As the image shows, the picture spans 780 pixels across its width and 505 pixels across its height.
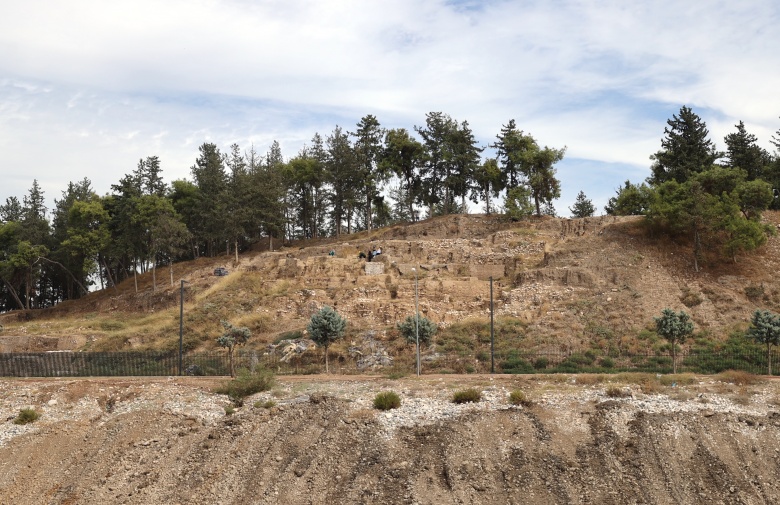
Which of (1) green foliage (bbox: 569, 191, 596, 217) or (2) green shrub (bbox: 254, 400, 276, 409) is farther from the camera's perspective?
(1) green foliage (bbox: 569, 191, 596, 217)

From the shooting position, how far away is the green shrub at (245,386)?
28.2 metres

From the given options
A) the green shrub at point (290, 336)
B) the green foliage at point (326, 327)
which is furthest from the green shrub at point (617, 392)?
the green shrub at point (290, 336)

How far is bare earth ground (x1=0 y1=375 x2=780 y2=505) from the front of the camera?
67.3 ft

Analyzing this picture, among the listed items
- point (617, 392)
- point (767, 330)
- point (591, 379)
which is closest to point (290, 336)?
point (591, 379)

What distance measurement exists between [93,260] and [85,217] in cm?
374

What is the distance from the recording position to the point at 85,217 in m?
60.1

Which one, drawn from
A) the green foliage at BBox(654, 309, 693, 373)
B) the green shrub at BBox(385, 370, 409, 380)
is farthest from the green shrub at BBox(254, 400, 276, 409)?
the green foliage at BBox(654, 309, 693, 373)

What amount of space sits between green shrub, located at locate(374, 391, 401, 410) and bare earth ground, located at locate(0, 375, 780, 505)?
1.28ft

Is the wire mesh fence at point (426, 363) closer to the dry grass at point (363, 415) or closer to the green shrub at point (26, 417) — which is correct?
the green shrub at point (26, 417)

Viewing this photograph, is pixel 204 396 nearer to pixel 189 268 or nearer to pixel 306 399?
pixel 306 399

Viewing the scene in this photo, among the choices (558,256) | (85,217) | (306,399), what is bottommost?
(306,399)

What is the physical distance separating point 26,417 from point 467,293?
89.1ft

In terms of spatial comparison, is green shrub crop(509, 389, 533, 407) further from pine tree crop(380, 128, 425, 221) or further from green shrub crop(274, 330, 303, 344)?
pine tree crop(380, 128, 425, 221)

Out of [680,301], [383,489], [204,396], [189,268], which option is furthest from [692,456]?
[189,268]
